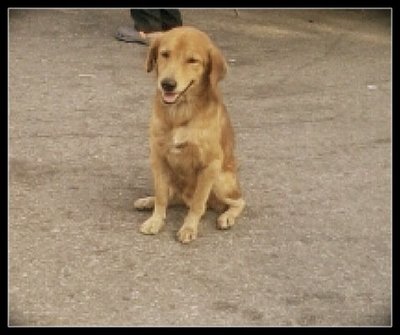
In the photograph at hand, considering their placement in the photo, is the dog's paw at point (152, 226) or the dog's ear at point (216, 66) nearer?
the dog's ear at point (216, 66)

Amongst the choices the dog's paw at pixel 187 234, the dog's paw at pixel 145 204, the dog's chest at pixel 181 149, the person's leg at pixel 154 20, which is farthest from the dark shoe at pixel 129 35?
the dog's paw at pixel 187 234

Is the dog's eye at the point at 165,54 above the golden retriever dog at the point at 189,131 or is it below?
above

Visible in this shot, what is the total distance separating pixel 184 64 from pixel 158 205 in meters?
0.82

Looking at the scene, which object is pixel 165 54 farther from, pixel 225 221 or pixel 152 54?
pixel 225 221

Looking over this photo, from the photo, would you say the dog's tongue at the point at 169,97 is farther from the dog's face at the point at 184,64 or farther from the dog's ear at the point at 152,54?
the dog's ear at the point at 152,54

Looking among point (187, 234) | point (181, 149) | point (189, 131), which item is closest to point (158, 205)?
point (187, 234)

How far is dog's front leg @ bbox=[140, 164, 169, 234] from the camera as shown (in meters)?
3.90

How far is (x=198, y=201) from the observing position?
3.91m

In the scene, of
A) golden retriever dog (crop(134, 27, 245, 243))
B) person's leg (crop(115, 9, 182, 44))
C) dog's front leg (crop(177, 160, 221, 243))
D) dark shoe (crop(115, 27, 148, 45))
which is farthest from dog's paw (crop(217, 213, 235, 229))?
dark shoe (crop(115, 27, 148, 45))

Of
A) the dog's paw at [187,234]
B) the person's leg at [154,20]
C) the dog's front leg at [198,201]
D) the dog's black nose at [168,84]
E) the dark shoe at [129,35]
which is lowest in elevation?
the dark shoe at [129,35]

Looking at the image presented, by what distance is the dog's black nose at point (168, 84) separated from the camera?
354 centimetres

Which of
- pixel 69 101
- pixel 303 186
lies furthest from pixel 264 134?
pixel 69 101

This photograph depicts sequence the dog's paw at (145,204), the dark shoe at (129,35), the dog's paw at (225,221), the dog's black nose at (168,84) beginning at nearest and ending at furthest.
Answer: the dog's black nose at (168,84)
the dog's paw at (225,221)
the dog's paw at (145,204)
the dark shoe at (129,35)

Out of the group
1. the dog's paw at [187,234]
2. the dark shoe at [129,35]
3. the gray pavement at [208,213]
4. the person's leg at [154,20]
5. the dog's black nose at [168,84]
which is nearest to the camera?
the gray pavement at [208,213]
